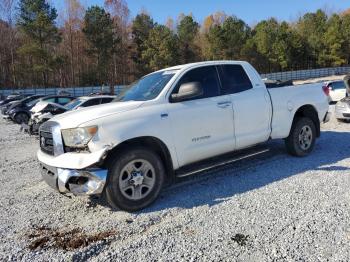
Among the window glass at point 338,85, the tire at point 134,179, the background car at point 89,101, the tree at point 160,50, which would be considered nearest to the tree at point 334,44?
the tree at point 160,50

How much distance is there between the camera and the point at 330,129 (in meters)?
10.5

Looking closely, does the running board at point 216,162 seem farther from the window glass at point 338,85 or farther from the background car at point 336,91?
the window glass at point 338,85

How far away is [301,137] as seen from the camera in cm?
703

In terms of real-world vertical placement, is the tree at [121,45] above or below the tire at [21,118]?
above

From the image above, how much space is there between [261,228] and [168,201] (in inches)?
57.6

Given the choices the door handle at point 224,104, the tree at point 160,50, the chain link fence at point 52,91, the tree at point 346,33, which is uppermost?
the tree at point 346,33

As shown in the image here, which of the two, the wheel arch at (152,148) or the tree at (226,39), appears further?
the tree at (226,39)

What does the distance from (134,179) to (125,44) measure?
190 ft

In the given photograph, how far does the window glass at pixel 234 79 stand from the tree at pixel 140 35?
51.4 metres

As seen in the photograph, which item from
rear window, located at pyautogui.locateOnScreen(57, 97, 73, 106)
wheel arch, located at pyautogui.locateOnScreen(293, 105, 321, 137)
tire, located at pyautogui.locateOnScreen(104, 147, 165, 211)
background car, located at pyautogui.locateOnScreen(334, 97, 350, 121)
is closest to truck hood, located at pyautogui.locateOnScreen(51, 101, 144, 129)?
tire, located at pyautogui.locateOnScreen(104, 147, 165, 211)

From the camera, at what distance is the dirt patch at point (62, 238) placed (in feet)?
12.9

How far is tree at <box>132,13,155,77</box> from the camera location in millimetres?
56938

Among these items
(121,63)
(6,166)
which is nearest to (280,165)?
(6,166)

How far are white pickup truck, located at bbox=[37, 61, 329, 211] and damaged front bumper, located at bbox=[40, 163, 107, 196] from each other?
0.01 metres
